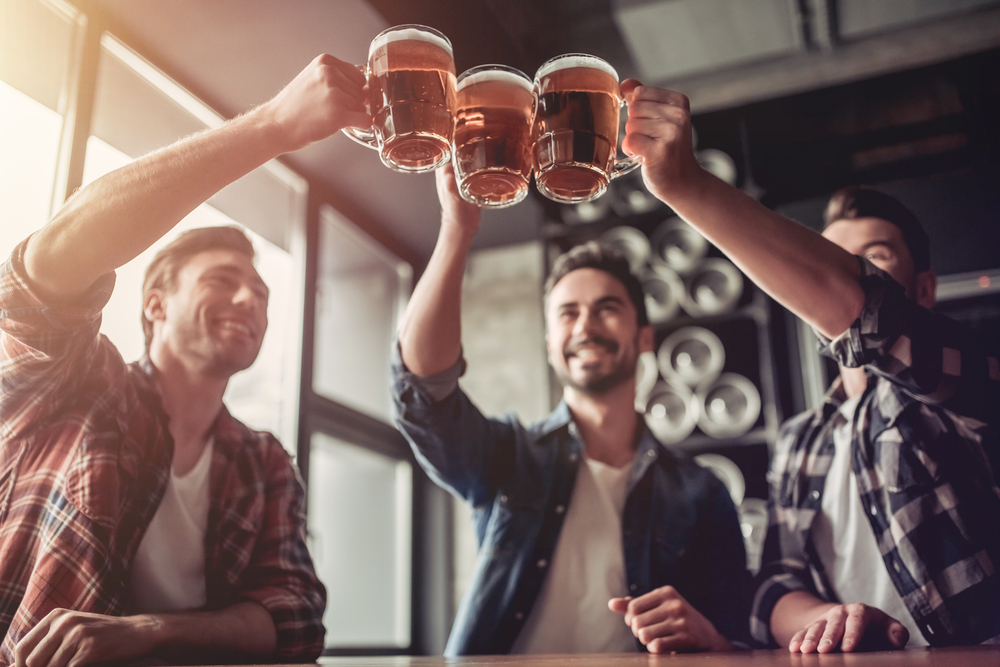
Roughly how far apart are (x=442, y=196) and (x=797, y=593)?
0.95 metres

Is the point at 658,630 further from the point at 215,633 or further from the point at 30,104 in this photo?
the point at 30,104

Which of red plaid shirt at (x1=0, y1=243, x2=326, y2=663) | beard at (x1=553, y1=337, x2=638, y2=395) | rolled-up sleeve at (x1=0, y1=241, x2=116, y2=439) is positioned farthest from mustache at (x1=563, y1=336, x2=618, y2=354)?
rolled-up sleeve at (x1=0, y1=241, x2=116, y2=439)

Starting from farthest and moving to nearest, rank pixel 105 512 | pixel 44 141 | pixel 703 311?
pixel 703 311
pixel 44 141
pixel 105 512

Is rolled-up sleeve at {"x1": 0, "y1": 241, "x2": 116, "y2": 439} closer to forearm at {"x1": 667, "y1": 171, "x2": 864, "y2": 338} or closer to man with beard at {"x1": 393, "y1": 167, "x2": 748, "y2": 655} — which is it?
man with beard at {"x1": 393, "y1": 167, "x2": 748, "y2": 655}

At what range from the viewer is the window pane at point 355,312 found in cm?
360

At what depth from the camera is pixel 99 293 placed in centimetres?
105

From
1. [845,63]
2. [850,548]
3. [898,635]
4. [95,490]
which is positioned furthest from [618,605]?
[845,63]

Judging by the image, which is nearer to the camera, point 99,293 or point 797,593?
point 99,293

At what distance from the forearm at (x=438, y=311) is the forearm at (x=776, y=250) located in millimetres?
429

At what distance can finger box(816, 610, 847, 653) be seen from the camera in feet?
3.10

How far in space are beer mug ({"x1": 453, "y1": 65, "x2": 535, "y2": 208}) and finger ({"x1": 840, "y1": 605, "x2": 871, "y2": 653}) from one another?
732mm

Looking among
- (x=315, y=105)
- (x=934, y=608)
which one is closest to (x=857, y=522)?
(x=934, y=608)

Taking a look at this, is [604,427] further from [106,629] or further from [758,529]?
[758,529]

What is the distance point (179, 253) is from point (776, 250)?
1.19 meters
